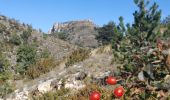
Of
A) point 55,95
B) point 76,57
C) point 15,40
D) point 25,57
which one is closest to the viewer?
point 55,95

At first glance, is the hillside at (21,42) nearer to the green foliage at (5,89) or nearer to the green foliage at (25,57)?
the green foliage at (25,57)

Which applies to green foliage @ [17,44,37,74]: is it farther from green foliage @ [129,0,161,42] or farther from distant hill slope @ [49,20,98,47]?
distant hill slope @ [49,20,98,47]

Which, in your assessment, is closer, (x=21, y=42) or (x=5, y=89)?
(x=5, y=89)

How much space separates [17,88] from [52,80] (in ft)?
9.45

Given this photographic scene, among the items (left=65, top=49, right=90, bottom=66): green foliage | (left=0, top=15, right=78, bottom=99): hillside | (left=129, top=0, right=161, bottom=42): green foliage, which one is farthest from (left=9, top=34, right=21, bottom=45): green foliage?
(left=129, top=0, right=161, bottom=42): green foliage

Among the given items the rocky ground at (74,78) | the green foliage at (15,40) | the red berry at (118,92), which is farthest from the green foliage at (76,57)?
the green foliage at (15,40)

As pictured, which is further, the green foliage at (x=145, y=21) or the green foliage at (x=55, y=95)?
the green foliage at (x=145, y=21)

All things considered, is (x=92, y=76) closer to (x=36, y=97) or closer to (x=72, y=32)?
(x=36, y=97)

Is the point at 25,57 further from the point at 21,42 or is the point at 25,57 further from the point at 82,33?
the point at 82,33

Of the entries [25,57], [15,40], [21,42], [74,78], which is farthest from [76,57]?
[21,42]

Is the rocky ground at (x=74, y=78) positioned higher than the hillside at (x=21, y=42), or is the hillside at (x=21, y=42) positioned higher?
the hillside at (x=21, y=42)

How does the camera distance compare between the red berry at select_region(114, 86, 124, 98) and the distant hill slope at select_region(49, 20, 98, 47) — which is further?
the distant hill slope at select_region(49, 20, 98, 47)

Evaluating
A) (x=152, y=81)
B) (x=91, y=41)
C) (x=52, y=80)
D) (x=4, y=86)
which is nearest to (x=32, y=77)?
(x=4, y=86)

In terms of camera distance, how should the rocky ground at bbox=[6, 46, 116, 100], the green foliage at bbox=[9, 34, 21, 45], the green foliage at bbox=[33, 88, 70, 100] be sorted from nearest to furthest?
1. the green foliage at bbox=[33, 88, 70, 100]
2. the rocky ground at bbox=[6, 46, 116, 100]
3. the green foliage at bbox=[9, 34, 21, 45]
